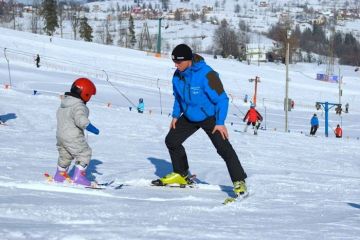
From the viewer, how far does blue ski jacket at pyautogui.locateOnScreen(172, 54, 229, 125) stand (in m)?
5.80

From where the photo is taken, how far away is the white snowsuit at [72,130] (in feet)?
20.3

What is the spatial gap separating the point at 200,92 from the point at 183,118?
49 centimetres

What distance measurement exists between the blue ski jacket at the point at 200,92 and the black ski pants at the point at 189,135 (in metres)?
0.11

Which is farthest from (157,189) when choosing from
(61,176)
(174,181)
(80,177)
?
(61,176)

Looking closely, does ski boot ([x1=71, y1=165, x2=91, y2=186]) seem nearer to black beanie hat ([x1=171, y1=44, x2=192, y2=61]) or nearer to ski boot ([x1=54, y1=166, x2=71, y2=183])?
ski boot ([x1=54, y1=166, x2=71, y2=183])

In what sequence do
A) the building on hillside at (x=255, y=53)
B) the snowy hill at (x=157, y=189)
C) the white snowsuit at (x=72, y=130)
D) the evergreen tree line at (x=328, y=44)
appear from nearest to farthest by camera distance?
1. the snowy hill at (x=157, y=189)
2. the white snowsuit at (x=72, y=130)
3. the building on hillside at (x=255, y=53)
4. the evergreen tree line at (x=328, y=44)

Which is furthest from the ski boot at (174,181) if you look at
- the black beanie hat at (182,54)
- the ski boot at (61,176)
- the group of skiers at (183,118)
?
the black beanie hat at (182,54)

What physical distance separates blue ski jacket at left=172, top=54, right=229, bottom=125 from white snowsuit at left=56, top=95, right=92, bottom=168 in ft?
3.17

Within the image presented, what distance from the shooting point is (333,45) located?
15188 centimetres

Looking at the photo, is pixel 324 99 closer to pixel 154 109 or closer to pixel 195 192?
pixel 154 109

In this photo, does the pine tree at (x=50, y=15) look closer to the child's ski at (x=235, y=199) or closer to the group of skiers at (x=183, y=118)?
the group of skiers at (x=183, y=118)

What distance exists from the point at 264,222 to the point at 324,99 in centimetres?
5759

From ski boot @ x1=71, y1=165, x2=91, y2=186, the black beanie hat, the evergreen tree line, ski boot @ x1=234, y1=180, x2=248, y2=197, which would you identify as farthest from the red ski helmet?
the evergreen tree line

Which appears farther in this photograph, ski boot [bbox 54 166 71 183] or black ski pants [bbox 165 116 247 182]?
ski boot [bbox 54 166 71 183]
